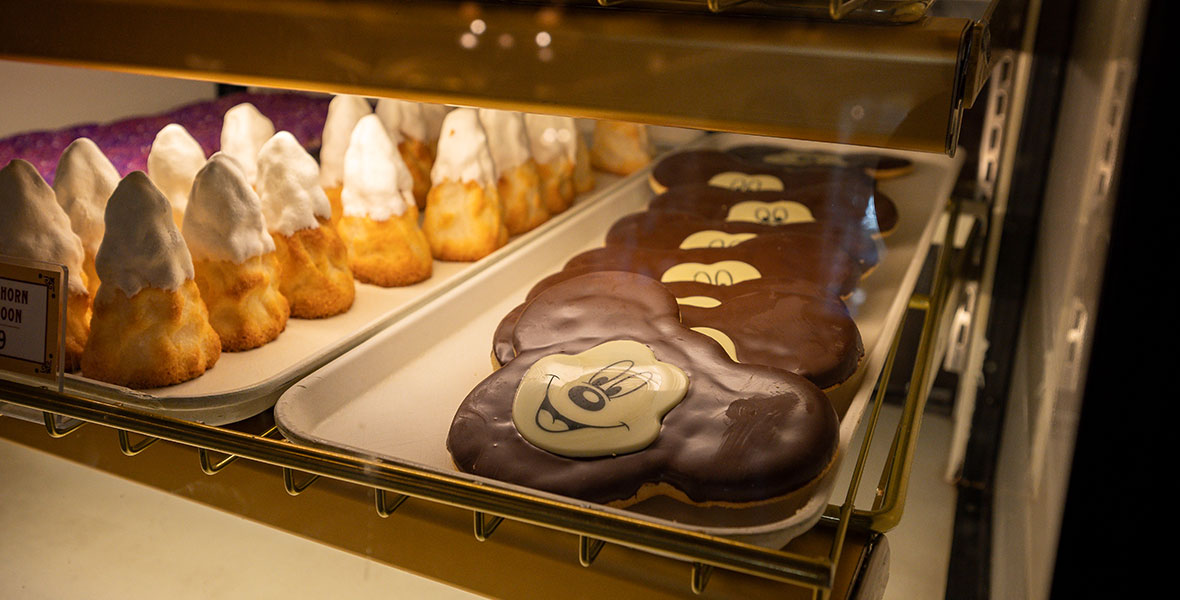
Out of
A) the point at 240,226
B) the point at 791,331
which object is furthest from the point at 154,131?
the point at 791,331

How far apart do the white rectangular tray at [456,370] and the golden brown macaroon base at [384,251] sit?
101 millimetres

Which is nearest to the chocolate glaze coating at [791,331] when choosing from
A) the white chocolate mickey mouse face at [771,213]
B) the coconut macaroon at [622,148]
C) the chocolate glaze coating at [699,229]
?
the chocolate glaze coating at [699,229]

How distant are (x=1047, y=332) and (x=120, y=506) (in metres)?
1.29

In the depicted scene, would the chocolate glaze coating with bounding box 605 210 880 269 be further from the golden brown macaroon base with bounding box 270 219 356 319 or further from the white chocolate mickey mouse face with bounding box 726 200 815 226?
the golden brown macaroon base with bounding box 270 219 356 319

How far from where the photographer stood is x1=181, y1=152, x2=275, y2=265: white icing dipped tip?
3.19 feet

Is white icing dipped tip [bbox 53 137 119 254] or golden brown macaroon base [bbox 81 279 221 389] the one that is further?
white icing dipped tip [bbox 53 137 119 254]

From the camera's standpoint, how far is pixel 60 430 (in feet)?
2.98

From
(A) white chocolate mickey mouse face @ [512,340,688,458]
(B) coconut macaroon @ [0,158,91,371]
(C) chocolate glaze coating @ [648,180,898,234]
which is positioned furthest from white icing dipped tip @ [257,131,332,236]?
(C) chocolate glaze coating @ [648,180,898,234]

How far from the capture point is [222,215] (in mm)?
983

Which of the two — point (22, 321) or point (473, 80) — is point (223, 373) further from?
point (473, 80)

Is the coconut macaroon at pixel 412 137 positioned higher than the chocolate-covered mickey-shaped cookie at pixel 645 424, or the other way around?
the coconut macaroon at pixel 412 137

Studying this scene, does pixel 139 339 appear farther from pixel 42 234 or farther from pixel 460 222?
pixel 460 222

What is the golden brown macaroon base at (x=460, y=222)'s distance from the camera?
1314 millimetres

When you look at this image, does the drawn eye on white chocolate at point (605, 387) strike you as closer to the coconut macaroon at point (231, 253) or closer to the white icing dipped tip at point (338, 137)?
the coconut macaroon at point (231, 253)
